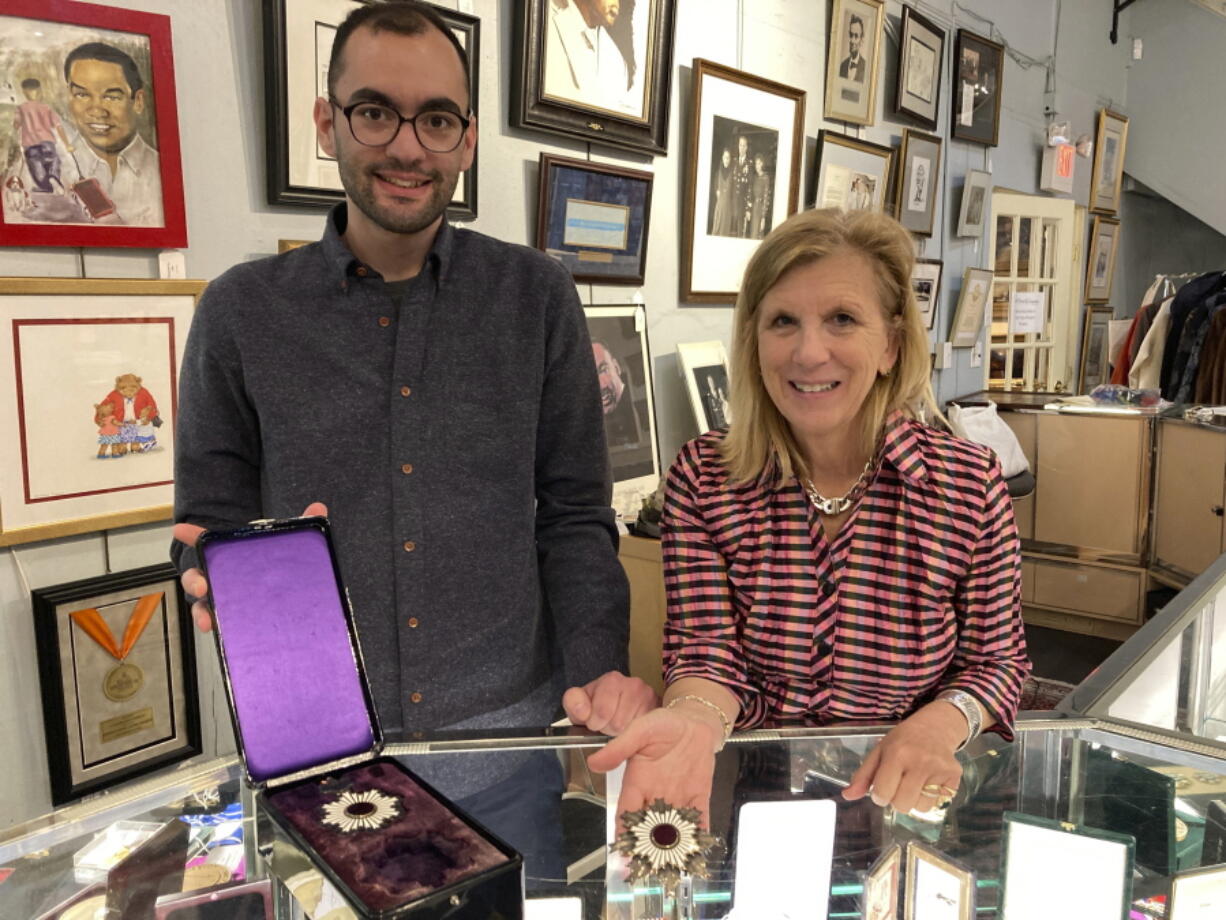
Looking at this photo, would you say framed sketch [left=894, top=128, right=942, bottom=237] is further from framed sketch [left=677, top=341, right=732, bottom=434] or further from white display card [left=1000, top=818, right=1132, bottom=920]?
white display card [left=1000, top=818, right=1132, bottom=920]

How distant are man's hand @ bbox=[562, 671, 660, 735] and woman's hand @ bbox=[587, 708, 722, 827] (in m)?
0.05

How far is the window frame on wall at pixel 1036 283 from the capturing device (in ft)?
21.2

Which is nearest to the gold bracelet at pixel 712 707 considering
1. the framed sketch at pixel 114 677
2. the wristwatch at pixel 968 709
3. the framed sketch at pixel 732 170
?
the wristwatch at pixel 968 709

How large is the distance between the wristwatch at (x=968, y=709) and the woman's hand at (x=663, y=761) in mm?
296

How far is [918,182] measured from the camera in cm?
513

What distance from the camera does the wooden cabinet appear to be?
4773 millimetres

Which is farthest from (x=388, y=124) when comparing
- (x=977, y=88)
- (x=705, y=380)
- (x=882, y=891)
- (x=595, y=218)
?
(x=977, y=88)

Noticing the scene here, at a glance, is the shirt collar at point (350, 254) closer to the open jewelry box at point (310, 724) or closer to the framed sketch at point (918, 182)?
the open jewelry box at point (310, 724)

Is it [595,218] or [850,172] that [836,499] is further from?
[850,172]

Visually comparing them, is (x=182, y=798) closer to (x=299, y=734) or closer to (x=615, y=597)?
(x=299, y=734)

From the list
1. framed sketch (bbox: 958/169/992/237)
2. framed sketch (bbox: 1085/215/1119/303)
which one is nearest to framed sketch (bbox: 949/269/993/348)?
framed sketch (bbox: 958/169/992/237)

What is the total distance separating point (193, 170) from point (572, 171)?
1228 millimetres

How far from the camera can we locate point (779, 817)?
3.22 feet

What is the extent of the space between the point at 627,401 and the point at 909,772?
241cm
